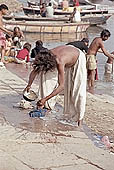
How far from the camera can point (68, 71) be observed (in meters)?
6.26

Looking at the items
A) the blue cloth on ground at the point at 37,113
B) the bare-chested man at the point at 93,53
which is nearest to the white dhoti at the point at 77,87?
the blue cloth on ground at the point at 37,113

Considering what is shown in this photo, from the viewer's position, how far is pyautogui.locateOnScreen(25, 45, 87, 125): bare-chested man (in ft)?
19.0

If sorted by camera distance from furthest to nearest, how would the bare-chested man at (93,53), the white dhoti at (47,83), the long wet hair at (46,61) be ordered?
the bare-chested man at (93,53)
the white dhoti at (47,83)
the long wet hair at (46,61)

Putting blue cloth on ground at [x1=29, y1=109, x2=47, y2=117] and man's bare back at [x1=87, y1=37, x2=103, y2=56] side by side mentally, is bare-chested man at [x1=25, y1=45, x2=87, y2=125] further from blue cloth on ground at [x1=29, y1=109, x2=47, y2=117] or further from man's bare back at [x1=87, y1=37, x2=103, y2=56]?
man's bare back at [x1=87, y1=37, x2=103, y2=56]

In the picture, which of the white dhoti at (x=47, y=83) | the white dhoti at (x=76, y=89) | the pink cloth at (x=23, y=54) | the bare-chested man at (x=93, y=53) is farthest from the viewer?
the pink cloth at (x=23, y=54)

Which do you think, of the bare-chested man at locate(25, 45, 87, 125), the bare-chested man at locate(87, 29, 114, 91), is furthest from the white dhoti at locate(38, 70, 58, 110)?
the bare-chested man at locate(87, 29, 114, 91)

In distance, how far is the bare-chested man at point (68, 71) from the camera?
19.0ft

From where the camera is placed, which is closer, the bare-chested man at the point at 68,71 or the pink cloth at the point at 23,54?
the bare-chested man at the point at 68,71

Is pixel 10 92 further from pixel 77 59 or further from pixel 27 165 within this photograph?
pixel 27 165

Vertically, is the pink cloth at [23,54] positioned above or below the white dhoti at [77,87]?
below

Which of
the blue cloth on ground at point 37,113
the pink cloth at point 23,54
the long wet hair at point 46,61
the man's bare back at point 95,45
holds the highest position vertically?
the long wet hair at point 46,61

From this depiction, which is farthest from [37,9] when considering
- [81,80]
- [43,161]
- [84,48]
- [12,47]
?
[43,161]

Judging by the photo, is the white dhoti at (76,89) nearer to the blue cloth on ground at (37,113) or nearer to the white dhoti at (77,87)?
the white dhoti at (77,87)

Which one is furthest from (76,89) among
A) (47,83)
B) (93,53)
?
(93,53)
